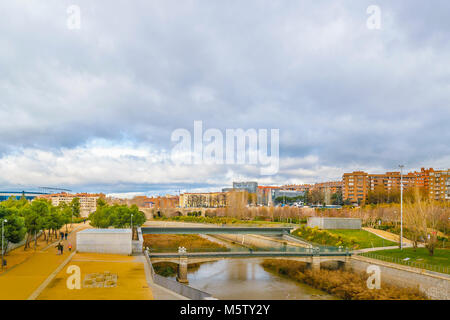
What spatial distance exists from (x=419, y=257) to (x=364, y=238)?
568 inches

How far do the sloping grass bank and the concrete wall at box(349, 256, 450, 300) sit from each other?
3.72 feet

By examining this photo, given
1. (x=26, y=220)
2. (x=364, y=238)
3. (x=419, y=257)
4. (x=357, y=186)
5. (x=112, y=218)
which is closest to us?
(x=26, y=220)

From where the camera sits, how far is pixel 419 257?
36.0 m

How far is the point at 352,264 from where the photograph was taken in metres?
39.1

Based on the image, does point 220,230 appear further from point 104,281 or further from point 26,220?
point 104,281

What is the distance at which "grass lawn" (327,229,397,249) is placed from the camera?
154 feet

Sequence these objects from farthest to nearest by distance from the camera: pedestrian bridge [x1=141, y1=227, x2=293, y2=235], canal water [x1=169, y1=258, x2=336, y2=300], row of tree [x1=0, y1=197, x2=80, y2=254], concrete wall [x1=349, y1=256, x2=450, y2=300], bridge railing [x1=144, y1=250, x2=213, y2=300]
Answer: pedestrian bridge [x1=141, y1=227, x2=293, y2=235]
canal water [x1=169, y1=258, x2=336, y2=300]
concrete wall [x1=349, y1=256, x2=450, y2=300]
row of tree [x1=0, y1=197, x2=80, y2=254]
bridge railing [x1=144, y1=250, x2=213, y2=300]

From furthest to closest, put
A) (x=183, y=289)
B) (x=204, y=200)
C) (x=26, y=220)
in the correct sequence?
(x=204, y=200), (x=26, y=220), (x=183, y=289)

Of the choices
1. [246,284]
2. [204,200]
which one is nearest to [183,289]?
[246,284]

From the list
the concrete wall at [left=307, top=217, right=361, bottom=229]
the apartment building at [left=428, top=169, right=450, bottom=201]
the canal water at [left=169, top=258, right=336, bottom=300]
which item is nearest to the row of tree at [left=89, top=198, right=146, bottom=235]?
the canal water at [left=169, top=258, right=336, bottom=300]

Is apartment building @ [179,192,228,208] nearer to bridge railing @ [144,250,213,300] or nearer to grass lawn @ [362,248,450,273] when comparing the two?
grass lawn @ [362,248,450,273]

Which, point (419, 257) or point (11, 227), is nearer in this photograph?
point (11, 227)
